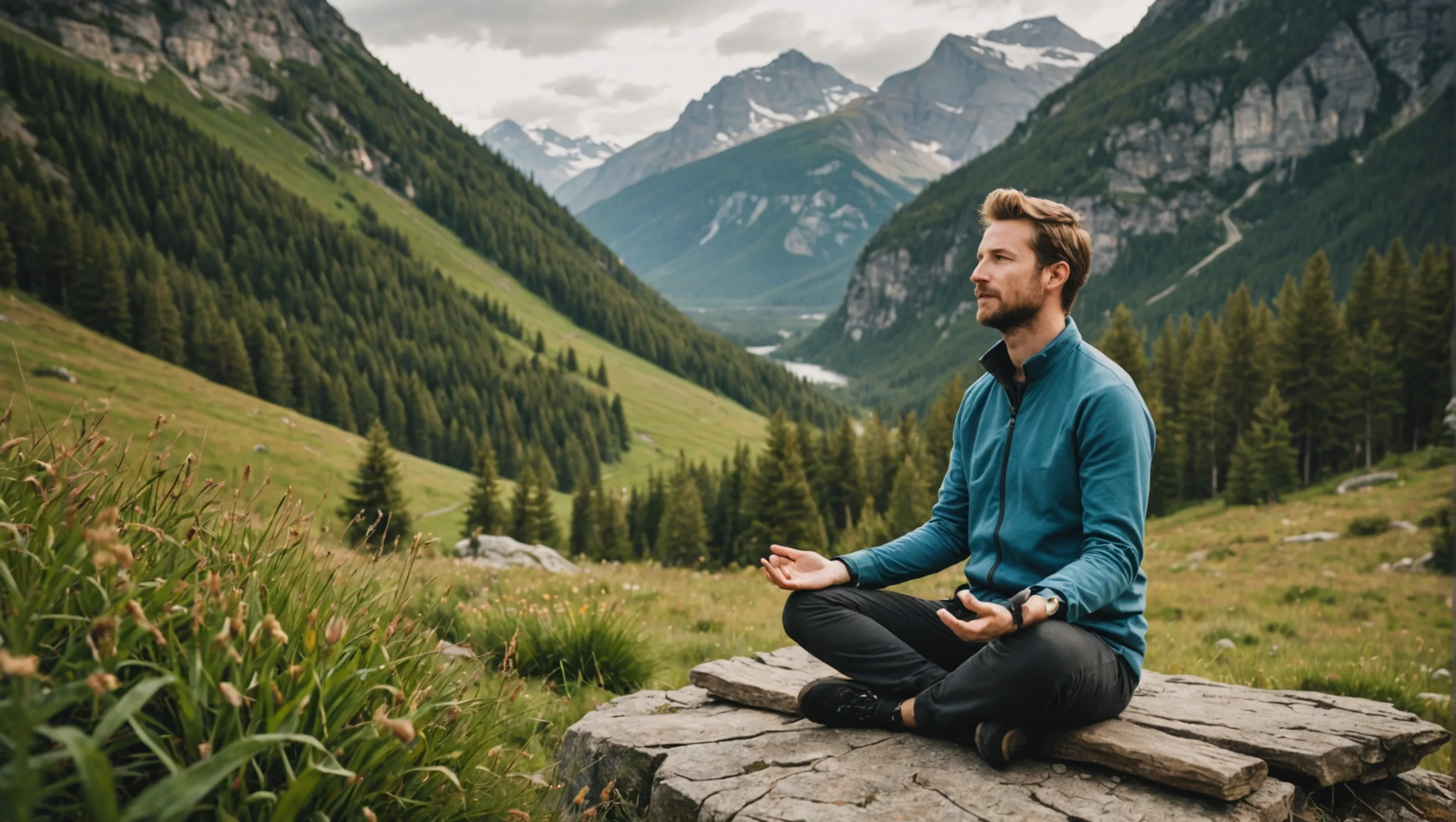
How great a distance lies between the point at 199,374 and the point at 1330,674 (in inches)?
4853

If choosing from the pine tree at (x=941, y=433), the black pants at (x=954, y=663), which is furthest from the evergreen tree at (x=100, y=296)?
the black pants at (x=954, y=663)

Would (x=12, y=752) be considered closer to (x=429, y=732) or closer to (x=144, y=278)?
(x=429, y=732)

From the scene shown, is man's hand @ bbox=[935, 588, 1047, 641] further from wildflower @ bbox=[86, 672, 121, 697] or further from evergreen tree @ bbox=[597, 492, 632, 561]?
evergreen tree @ bbox=[597, 492, 632, 561]

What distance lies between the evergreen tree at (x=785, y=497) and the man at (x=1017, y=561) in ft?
145

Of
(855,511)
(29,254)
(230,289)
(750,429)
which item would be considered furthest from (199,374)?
(750,429)

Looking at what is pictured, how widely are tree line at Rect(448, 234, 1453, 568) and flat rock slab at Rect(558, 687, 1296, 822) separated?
4029 cm

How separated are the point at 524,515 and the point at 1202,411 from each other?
190 feet

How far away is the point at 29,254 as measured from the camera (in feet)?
344

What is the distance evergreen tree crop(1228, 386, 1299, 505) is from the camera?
5341cm

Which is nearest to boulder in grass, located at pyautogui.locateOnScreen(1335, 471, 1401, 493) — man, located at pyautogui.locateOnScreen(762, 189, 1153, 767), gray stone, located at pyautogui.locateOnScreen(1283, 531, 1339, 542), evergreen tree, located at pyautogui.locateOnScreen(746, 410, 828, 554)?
gray stone, located at pyautogui.locateOnScreen(1283, 531, 1339, 542)

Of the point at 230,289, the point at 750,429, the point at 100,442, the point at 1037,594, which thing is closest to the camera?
the point at 100,442

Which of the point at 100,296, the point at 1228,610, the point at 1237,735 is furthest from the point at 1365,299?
the point at 100,296

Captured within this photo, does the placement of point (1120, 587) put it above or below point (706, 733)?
above

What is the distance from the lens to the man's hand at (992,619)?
159 inches
